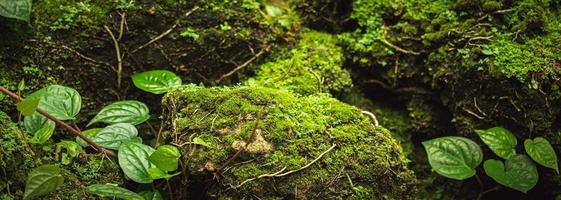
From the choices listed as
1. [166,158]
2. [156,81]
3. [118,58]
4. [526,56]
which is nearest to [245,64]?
[156,81]

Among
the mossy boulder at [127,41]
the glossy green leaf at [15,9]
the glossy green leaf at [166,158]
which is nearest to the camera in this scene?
the glossy green leaf at [166,158]

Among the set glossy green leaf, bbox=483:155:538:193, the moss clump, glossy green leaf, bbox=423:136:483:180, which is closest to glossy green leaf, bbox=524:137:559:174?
glossy green leaf, bbox=483:155:538:193

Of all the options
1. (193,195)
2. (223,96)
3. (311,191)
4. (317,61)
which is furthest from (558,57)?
(193,195)

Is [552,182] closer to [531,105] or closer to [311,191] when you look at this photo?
[531,105]

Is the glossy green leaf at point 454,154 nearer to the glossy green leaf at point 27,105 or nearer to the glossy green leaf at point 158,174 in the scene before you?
the glossy green leaf at point 158,174

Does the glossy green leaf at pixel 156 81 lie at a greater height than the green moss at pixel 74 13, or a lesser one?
lesser

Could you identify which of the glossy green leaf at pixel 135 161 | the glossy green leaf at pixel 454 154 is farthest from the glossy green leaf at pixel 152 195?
the glossy green leaf at pixel 454 154
